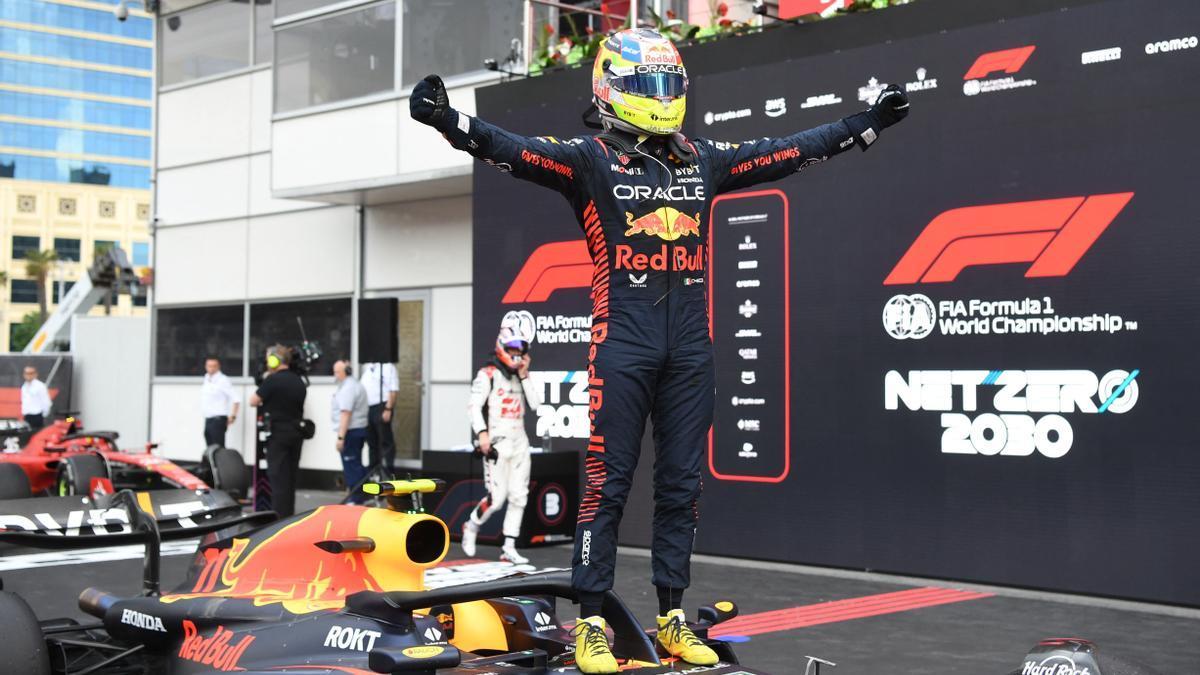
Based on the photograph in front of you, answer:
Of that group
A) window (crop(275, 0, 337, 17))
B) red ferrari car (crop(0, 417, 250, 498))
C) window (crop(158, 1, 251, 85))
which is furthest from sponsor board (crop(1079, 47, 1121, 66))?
window (crop(158, 1, 251, 85))

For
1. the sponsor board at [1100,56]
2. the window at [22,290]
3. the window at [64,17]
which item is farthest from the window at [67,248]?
the sponsor board at [1100,56]

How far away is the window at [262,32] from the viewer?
58.3 ft

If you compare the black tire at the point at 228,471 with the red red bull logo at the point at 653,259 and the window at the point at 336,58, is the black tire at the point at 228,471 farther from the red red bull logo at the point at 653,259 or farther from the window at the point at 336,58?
the red red bull logo at the point at 653,259

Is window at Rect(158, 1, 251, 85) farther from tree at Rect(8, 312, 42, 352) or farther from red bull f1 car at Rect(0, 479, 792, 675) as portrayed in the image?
tree at Rect(8, 312, 42, 352)

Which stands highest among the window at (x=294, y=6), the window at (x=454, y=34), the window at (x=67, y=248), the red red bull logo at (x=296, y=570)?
the window at (x=67, y=248)

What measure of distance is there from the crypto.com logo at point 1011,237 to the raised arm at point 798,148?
4.50 m

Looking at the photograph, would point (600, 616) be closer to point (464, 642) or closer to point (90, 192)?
point (464, 642)

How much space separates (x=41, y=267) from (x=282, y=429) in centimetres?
8366

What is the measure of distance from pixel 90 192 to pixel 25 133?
7355mm

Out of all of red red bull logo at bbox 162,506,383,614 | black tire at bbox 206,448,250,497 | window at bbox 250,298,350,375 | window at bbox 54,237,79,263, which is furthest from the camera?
window at bbox 54,237,79,263

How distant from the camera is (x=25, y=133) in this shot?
100875mm

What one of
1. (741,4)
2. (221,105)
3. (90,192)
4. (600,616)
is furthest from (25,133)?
(600,616)

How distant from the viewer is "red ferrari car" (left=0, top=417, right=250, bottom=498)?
12.0 m

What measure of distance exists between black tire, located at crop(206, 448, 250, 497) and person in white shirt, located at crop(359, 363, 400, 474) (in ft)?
7.02
